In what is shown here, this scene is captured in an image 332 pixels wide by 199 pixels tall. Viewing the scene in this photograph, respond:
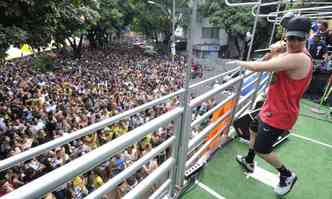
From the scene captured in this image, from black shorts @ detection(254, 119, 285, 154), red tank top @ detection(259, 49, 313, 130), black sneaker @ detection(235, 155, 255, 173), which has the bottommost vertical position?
black sneaker @ detection(235, 155, 255, 173)

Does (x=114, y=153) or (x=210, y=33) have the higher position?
(x=210, y=33)

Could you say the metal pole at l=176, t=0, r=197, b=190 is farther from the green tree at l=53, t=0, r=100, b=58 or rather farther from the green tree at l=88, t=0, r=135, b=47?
the green tree at l=88, t=0, r=135, b=47

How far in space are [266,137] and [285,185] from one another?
0.51 metres

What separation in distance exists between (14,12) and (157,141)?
3619 millimetres

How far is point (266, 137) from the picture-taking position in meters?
2.04

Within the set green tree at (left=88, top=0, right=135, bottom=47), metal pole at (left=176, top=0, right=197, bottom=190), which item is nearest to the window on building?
green tree at (left=88, top=0, right=135, bottom=47)

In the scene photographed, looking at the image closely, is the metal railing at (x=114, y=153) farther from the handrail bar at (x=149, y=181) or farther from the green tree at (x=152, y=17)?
the green tree at (x=152, y=17)

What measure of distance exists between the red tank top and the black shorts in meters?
0.04

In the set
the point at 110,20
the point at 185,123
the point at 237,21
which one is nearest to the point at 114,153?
the point at 185,123

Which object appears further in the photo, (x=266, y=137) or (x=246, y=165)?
(x=246, y=165)

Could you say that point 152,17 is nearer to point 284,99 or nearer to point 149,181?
point 284,99

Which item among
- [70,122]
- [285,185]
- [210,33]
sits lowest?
[70,122]

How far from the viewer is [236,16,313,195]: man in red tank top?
5.76ft

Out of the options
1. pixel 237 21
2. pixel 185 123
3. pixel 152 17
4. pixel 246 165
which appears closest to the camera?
pixel 185 123
